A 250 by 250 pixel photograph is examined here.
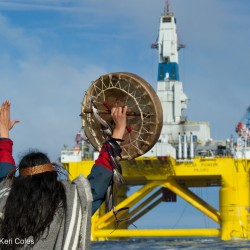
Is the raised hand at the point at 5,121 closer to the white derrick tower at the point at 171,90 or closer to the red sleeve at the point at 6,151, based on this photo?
the red sleeve at the point at 6,151

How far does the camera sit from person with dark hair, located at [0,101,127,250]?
448 cm

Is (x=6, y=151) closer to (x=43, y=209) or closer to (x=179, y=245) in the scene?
(x=43, y=209)

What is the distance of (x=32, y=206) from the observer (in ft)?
14.8

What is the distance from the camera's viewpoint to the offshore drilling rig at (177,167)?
4253 cm

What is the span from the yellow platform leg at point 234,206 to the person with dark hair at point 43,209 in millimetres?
38282

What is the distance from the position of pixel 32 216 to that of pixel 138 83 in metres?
2.41

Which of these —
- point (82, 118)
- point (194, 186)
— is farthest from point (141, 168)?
point (82, 118)

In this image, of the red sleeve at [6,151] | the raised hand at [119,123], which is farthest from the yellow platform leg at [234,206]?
the raised hand at [119,123]

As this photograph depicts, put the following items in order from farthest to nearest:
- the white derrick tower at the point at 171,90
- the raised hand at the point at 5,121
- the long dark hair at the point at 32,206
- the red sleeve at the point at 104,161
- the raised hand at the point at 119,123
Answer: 1. the white derrick tower at the point at 171,90
2. the raised hand at the point at 5,121
3. the raised hand at the point at 119,123
4. the red sleeve at the point at 104,161
5. the long dark hair at the point at 32,206

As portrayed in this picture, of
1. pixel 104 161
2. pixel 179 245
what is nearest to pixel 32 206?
pixel 104 161

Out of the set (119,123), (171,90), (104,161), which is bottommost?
(104,161)

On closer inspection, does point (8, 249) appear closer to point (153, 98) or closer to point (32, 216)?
point (32, 216)

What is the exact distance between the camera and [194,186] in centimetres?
4847

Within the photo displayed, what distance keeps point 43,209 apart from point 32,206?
0.22ft
